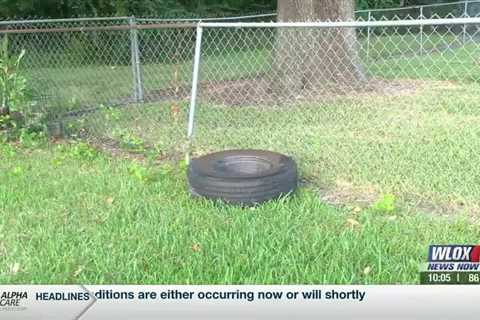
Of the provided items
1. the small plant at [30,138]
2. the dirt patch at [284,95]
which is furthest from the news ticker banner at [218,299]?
the dirt patch at [284,95]

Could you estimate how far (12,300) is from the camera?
3250mm

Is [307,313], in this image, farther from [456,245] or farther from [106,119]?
[106,119]

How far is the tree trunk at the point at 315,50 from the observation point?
9875 mm

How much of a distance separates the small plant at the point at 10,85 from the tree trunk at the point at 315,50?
4170mm

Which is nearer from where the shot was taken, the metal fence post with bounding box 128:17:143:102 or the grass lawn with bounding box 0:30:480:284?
the grass lawn with bounding box 0:30:480:284

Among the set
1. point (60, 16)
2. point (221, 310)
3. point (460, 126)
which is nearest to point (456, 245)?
point (221, 310)

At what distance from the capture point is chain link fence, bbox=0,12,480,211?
5350 millimetres

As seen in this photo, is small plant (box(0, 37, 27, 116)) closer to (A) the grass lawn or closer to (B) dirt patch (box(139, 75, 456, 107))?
(A) the grass lawn

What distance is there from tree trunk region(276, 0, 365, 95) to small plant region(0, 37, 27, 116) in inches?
164

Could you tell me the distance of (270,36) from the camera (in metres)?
17.0

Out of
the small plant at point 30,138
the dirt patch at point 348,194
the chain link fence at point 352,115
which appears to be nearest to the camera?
the dirt patch at point 348,194

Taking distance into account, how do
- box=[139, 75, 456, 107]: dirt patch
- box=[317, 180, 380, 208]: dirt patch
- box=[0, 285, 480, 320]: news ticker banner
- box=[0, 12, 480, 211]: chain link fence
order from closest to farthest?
box=[0, 285, 480, 320]: news ticker banner → box=[317, 180, 380, 208]: dirt patch → box=[0, 12, 480, 211]: chain link fence → box=[139, 75, 456, 107]: dirt patch

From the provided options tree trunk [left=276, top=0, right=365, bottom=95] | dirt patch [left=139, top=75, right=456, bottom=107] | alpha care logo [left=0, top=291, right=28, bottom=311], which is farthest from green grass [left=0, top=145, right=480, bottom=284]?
tree trunk [left=276, top=0, right=365, bottom=95]

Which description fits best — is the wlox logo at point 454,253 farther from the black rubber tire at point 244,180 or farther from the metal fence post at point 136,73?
the metal fence post at point 136,73
